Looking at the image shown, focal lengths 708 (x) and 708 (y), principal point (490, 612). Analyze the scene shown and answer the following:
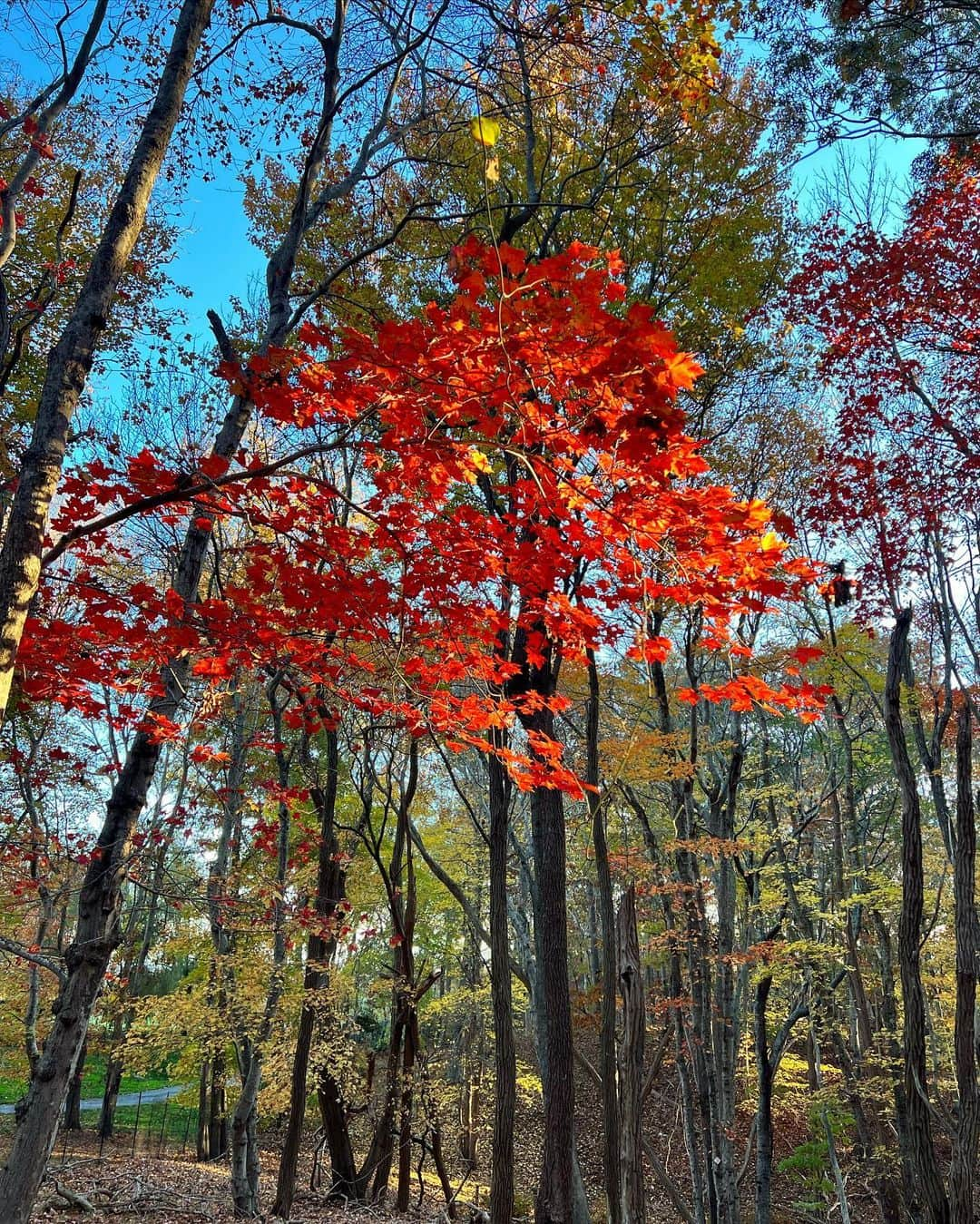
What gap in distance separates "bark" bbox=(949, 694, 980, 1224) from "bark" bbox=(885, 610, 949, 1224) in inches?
5.5

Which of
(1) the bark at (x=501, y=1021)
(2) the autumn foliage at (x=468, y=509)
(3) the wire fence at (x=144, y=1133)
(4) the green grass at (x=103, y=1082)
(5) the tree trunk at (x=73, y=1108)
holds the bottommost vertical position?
(4) the green grass at (x=103, y=1082)

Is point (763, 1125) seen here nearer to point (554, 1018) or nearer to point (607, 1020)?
point (607, 1020)

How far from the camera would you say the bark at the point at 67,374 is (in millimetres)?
2326

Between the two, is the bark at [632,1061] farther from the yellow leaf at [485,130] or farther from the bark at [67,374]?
the yellow leaf at [485,130]

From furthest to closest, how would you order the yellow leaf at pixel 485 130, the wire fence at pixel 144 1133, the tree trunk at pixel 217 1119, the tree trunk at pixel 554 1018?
1. the wire fence at pixel 144 1133
2. the tree trunk at pixel 217 1119
3. the tree trunk at pixel 554 1018
4. the yellow leaf at pixel 485 130

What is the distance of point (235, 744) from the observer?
8.47m

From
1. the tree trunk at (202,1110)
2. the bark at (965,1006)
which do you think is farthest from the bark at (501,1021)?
the tree trunk at (202,1110)

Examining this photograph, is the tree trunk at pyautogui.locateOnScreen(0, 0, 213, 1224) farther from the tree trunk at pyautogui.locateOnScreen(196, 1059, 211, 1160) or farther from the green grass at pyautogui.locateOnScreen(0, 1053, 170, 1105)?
the green grass at pyautogui.locateOnScreen(0, 1053, 170, 1105)

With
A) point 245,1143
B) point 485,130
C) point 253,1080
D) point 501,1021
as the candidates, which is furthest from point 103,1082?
point 485,130

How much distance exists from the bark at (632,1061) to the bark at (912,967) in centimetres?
230

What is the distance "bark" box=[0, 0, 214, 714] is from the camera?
233 cm

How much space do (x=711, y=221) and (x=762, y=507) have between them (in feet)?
17.3

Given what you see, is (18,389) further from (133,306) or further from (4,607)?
(4,607)

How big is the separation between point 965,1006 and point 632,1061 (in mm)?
2872
